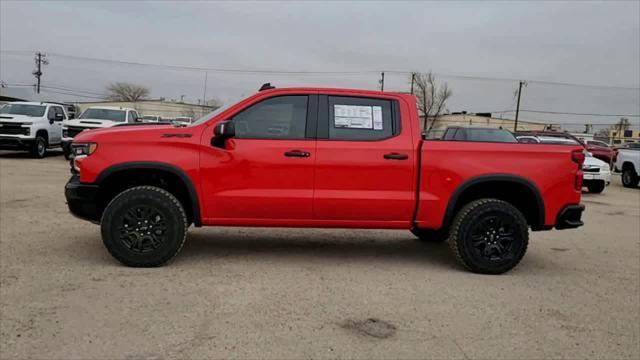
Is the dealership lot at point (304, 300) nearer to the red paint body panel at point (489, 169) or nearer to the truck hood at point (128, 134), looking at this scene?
the red paint body panel at point (489, 169)

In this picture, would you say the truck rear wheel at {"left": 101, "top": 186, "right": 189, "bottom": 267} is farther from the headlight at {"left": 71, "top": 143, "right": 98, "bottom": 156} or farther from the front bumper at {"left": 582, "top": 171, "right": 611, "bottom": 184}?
the front bumper at {"left": 582, "top": 171, "right": 611, "bottom": 184}

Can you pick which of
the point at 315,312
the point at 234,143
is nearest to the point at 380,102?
the point at 234,143

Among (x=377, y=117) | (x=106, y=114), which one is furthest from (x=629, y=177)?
(x=106, y=114)

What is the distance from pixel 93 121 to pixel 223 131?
14708 mm

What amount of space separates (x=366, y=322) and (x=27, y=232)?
15.9 ft

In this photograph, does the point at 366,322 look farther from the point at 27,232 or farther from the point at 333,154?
the point at 27,232

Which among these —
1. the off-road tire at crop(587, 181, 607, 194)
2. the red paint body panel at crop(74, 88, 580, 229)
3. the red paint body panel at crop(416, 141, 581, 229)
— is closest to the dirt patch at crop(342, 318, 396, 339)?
the red paint body panel at crop(74, 88, 580, 229)

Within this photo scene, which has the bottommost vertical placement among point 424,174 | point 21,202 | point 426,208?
point 21,202

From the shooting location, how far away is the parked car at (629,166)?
1694 centimetres

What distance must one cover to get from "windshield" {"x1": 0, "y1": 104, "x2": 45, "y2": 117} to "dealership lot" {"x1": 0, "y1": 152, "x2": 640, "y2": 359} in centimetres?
1307

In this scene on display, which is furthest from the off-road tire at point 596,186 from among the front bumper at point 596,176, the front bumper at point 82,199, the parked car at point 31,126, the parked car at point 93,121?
the parked car at point 31,126

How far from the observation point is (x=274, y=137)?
536cm

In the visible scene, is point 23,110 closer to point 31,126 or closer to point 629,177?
point 31,126

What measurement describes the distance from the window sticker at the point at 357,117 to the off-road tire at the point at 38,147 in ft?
52.0
